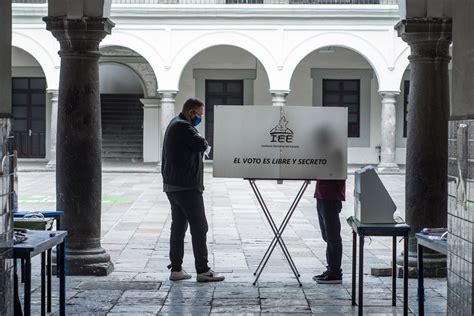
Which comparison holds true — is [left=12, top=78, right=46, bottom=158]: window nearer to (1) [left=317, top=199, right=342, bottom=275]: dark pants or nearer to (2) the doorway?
(2) the doorway

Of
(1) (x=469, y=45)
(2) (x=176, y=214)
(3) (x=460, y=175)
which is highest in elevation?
(1) (x=469, y=45)

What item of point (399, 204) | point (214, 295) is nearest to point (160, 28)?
point (399, 204)

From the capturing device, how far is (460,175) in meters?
4.06

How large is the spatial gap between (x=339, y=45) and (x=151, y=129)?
23.9ft

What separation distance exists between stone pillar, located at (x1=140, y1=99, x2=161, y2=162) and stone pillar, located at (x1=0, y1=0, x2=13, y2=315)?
2248 cm

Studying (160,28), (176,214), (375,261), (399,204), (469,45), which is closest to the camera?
(469,45)

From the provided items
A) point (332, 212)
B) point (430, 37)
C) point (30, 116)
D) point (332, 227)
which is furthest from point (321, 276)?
point (30, 116)

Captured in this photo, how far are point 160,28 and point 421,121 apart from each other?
16.8 m

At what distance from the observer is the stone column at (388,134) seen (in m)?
23.4

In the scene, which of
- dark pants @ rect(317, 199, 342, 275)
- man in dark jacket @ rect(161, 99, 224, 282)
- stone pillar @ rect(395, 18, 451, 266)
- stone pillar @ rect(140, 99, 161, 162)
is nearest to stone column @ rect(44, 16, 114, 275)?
man in dark jacket @ rect(161, 99, 224, 282)

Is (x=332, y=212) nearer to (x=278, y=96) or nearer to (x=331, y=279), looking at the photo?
(x=331, y=279)

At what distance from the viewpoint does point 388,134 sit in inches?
925

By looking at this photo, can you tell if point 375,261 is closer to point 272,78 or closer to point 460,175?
point 460,175

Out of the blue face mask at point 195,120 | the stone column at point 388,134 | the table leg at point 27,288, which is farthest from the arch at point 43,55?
the table leg at point 27,288
